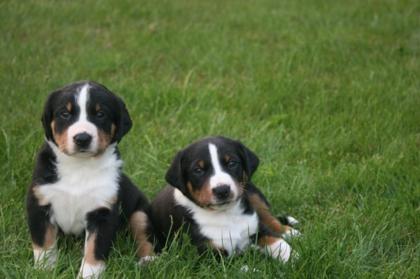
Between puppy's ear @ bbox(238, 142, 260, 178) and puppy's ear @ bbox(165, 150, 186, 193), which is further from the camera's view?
puppy's ear @ bbox(238, 142, 260, 178)

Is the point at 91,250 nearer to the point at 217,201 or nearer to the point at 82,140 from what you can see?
the point at 82,140

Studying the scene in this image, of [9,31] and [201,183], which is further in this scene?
[9,31]

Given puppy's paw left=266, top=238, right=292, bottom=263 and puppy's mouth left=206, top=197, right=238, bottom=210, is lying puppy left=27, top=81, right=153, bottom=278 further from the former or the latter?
puppy's paw left=266, top=238, right=292, bottom=263

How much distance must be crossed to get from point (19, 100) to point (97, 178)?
9.69 ft

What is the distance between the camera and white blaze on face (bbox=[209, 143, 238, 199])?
4.84 m

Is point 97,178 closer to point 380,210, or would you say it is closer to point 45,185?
point 45,185

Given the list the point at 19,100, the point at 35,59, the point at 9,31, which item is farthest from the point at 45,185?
the point at 9,31

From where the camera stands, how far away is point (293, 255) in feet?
15.2

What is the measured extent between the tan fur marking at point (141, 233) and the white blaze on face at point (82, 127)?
89cm

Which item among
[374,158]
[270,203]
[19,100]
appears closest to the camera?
[270,203]

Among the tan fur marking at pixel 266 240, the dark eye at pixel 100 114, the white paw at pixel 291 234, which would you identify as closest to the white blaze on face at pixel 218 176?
the tan fur marking at pixel 266 240

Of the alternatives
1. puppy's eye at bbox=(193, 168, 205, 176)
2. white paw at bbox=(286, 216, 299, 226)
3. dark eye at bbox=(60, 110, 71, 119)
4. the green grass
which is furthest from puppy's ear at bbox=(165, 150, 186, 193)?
white paw at bbox=(286, 216, 299, 226)

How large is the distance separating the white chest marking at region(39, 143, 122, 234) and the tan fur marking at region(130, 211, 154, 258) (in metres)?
0.50

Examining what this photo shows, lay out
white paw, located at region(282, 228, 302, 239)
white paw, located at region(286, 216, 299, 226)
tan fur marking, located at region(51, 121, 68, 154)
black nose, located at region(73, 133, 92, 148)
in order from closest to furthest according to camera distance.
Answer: black nose, located at region(73, 133, 92, 148) → tan fur marking, located at region(51, 121, 68, 154) → white paw, located at region(282, 228, 302, 239) → white paw, located at region(286, 216, 299, 226)
